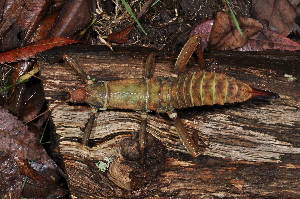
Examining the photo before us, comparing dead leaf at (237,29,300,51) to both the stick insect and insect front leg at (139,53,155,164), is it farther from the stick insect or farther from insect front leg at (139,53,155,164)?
insect front leg at (139,53,155,164)

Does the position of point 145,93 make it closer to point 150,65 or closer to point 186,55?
point 150,65

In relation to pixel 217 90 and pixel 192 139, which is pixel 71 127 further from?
pixel 217 90

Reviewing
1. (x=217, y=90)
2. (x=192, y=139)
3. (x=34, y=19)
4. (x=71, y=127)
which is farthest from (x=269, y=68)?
(x=34, y=19)

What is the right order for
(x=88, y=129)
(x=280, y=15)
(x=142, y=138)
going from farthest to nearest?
(x=280, y=15) → (x=88, y=129) → (x=142, y=138)

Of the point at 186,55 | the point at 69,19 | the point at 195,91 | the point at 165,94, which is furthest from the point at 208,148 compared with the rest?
the point at 69,19

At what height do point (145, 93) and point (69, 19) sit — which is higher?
point (69, 19)

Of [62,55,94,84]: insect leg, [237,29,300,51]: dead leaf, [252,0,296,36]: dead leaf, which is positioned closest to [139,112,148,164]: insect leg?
[62,55,94,84]: insect leg

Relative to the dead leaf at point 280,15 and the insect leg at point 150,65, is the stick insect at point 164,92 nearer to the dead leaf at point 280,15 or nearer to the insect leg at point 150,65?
the insect leg at point 150,65
